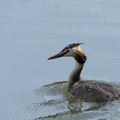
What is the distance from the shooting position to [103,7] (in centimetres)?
2056

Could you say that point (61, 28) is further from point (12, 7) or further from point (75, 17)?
point (12, 7)

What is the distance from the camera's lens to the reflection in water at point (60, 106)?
1339 cm

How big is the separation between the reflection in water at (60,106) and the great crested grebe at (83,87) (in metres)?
0.14

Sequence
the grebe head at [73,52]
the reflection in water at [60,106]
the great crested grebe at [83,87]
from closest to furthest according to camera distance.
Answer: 1. the reflection in water at [60,106]
2. the great crested grebe at [83,87]
3. the grebe head at [73,52]

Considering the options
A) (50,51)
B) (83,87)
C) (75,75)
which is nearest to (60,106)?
(83,87)

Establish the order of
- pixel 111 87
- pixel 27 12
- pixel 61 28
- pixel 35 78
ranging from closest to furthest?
pixel 111 87 → pixel 35 78 → pixel 61 28 → pixel 27 12

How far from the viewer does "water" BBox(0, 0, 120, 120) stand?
13.9 m

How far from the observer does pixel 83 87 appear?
14750 millimetres

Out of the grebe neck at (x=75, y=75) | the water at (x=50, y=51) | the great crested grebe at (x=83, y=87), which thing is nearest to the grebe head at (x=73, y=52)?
the great crested grebe at (x=83, y=87)

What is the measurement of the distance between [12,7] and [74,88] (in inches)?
240

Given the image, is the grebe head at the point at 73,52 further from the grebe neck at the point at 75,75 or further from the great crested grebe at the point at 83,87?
the grebe neck at the point at 75,75

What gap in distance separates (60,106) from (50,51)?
3096mm

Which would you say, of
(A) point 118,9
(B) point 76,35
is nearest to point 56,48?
(B) point 76,35

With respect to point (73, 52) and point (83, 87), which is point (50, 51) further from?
point (83, 87)
